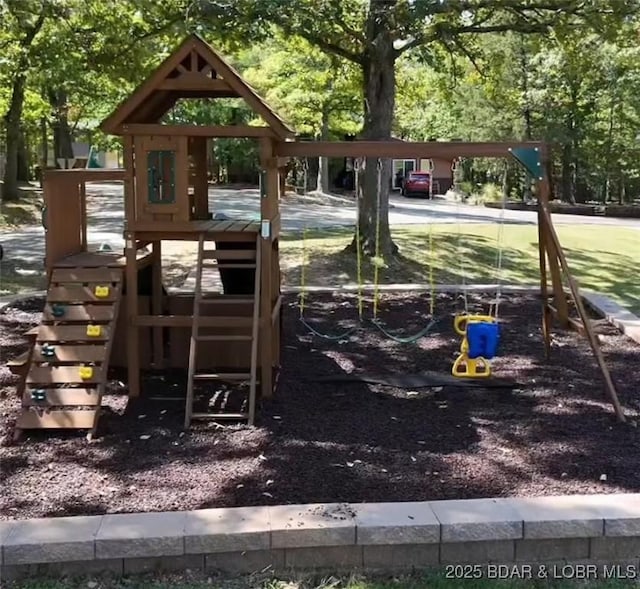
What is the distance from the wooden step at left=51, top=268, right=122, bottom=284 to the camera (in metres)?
6.04

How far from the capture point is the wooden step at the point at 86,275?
604cm

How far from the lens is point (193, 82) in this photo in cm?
574

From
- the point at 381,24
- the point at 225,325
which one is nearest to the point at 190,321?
the point at 225,325

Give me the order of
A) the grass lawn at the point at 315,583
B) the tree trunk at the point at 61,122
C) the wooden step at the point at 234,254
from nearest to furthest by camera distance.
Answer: the grass lawn at the point at 315,583 < the wooden step at the point at 234,254 < the tree trunk at the point at 61,122

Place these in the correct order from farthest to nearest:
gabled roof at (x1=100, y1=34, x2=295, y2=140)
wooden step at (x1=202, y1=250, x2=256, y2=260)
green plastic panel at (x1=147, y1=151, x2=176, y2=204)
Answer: wooden step at (x1=202, y1=250, x2=256, y2=260) → green plastic panel at (x1=147, y1=151, x2=176, y2=204) → gabled roof at (x1=100, y1=34, x2=295, y2=140)

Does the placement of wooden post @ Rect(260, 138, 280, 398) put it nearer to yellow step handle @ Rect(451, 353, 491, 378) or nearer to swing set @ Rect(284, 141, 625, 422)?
swing set @ Rect(284, 141, 625, 422)

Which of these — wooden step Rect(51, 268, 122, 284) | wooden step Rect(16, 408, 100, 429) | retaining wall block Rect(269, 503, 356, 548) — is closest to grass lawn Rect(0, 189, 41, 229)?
wooden step Rect(51, 268, 122, 284)

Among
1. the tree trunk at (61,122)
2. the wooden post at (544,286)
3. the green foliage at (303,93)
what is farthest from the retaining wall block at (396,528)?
the tree trunk at (61,122)

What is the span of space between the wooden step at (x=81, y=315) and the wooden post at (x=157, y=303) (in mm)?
998

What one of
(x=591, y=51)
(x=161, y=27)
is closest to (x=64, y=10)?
(x=161, y=27)

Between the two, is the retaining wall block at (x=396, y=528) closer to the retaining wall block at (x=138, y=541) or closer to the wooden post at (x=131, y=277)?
the retaining wall block at (x=138, y=541)

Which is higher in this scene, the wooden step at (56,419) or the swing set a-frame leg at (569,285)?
the swing set a-frame leg at (569,285)

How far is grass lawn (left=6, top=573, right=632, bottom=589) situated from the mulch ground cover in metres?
0.69

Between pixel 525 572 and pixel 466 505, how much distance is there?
391mm
